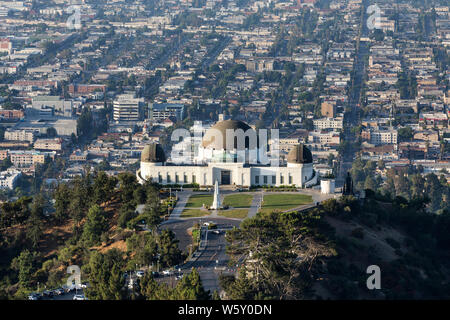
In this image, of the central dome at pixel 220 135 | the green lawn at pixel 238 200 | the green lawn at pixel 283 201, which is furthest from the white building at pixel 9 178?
the green lawn at pixel 283 201

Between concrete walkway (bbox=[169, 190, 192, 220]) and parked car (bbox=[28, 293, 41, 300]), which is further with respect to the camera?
concrete walkway (bbox=[169, 190, 192, 220])

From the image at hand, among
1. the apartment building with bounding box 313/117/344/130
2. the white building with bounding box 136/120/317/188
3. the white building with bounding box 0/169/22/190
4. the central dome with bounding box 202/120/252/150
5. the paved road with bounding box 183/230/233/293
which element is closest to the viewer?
the paved road with bounding box 183/230/233/293

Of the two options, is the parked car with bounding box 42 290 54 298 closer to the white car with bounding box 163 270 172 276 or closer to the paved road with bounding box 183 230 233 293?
the white car with bounding box 163 270 172 276

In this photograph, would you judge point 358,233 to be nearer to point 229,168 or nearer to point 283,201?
point 283,201

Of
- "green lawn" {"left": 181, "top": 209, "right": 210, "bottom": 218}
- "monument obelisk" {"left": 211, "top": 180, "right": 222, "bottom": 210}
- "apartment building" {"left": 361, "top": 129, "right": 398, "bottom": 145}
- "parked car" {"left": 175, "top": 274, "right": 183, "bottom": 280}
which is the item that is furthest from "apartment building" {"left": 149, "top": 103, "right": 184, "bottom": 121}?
"parked car" {"left": 175, "top": 274, "right": 183, "bottom": 280}

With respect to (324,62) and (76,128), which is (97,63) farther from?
(76,128)

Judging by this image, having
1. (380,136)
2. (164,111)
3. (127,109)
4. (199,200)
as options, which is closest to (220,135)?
(199,200)
